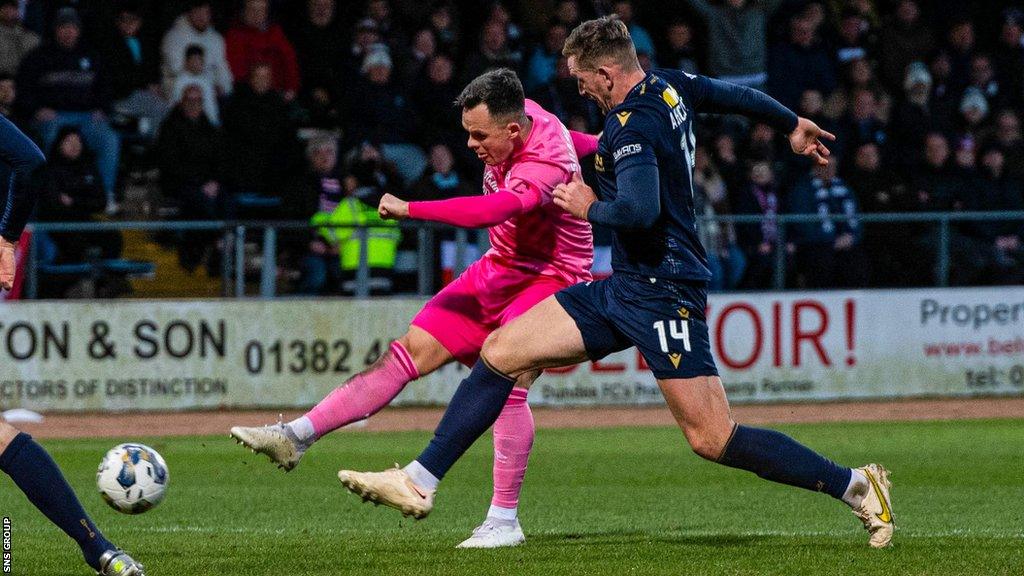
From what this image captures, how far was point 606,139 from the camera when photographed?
694 cm

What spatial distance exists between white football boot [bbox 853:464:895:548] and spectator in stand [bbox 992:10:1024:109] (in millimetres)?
13729

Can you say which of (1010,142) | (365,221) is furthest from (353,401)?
(1010,142)

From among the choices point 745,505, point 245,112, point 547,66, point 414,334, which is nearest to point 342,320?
point 245,112

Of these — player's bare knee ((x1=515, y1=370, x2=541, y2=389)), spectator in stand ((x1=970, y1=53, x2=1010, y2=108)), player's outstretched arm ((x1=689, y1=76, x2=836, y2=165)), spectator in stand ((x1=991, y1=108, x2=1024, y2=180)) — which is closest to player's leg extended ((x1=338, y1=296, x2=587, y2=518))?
player's bare knee ((x1=515, y1=370, x2=541, y2=389))

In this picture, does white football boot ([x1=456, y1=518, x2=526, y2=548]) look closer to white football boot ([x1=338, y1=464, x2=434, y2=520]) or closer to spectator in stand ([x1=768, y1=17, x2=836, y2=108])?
white football boot ([x1=338, y1=464, x2=434, y2=520])

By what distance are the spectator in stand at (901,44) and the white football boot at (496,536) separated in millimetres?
13504

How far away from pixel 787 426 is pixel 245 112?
20.8 feet

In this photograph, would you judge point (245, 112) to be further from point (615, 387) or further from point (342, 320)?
point (615, 387)

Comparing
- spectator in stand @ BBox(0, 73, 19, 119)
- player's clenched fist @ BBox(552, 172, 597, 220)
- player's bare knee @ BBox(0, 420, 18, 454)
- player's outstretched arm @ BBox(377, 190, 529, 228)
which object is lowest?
player's bare knee @ BBox(0, 420, 18, 454)

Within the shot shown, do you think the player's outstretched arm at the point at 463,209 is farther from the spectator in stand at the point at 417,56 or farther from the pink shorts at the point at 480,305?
the spectator in stand at the point at 417,56

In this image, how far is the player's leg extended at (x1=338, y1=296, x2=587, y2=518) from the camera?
6844mm

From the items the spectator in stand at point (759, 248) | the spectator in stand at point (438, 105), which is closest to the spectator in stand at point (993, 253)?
the spectator in stand at point (759, 248)

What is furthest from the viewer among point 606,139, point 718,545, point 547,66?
point 547,66

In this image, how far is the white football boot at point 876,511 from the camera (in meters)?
7.07
